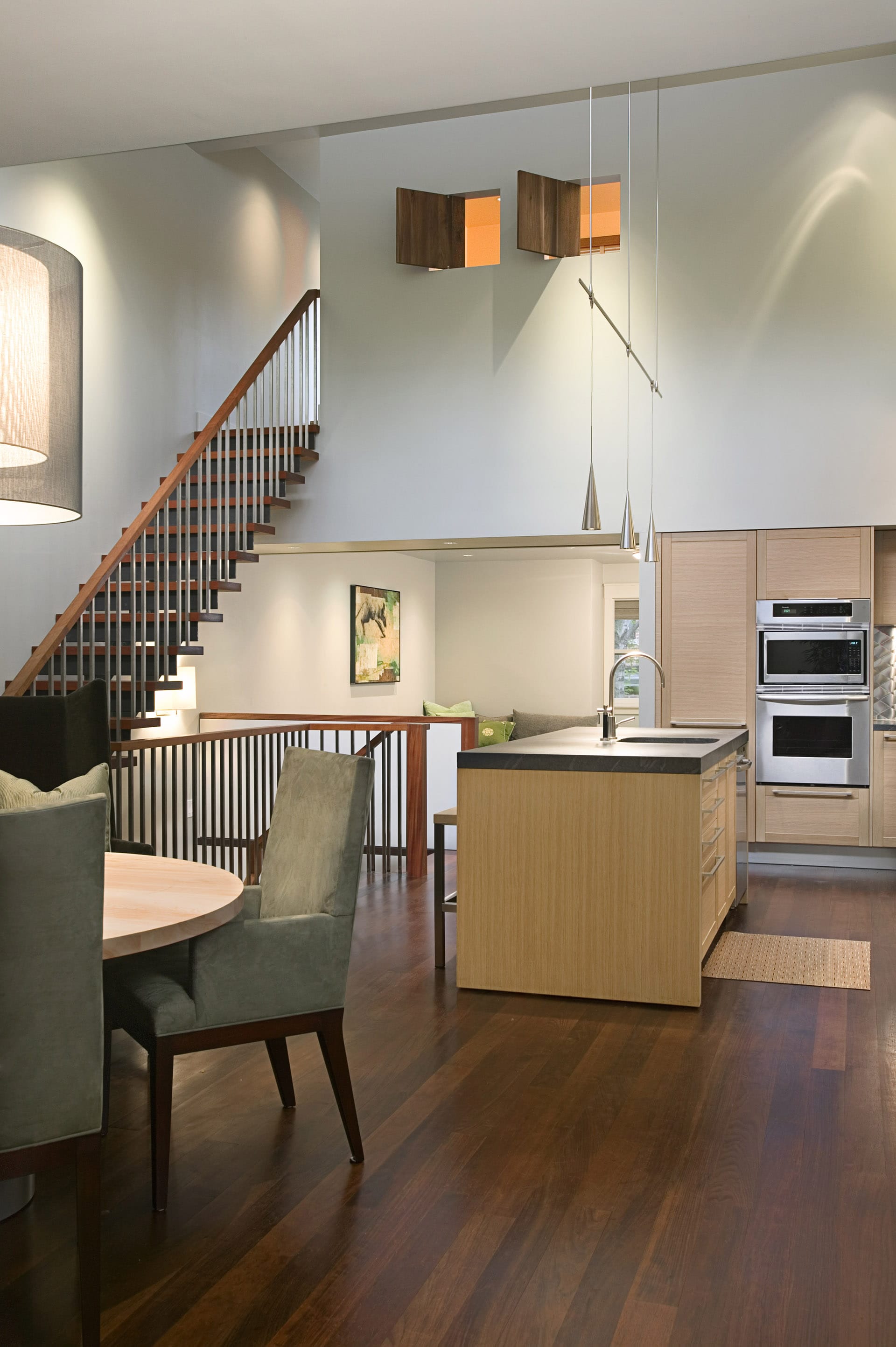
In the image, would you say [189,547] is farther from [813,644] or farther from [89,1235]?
[89,1235]

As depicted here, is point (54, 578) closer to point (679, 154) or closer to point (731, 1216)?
point (679, 154)

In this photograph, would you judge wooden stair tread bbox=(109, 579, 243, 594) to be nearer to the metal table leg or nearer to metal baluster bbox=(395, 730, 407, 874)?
metal baluster bbox=(395, 730, 407, 874)

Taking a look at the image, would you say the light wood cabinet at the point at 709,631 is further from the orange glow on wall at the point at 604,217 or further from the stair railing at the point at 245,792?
the orange glow on wall at the point at 604,217

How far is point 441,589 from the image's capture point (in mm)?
12211

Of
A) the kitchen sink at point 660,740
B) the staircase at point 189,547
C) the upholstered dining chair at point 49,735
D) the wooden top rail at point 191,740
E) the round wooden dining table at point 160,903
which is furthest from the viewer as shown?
the staircase at point 189,547

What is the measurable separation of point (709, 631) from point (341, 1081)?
4912 millimetres

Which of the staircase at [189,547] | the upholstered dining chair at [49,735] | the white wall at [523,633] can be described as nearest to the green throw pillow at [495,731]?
the white wall at [523,633]

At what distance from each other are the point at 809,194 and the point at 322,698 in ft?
17.0

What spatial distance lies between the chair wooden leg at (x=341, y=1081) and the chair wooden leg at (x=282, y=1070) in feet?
1.05

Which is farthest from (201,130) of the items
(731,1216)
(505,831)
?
(731,1216)

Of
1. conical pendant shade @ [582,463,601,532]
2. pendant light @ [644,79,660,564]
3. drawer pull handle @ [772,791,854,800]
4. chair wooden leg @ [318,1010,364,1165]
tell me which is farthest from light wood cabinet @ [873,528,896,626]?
chair wooden leg @ [318,1010,364,1165]

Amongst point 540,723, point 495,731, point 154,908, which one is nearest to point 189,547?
point 495,731

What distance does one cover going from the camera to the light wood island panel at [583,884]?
4008 mm

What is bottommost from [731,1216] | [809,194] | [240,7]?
[731,1216]
